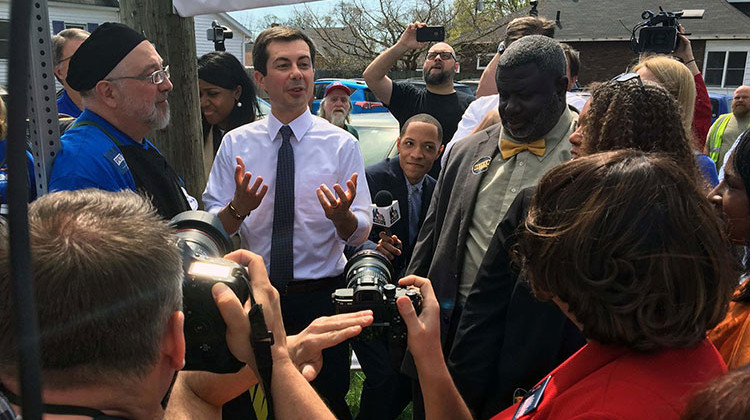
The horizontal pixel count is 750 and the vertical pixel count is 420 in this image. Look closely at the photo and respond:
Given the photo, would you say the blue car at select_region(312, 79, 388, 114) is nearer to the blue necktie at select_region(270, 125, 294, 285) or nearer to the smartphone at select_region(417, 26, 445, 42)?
the smartphone at select_region(417, 26, 445, 42)

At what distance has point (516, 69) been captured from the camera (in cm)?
228

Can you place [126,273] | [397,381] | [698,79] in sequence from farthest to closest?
1. [698,79]
2. [397,381]
3. [126,273]

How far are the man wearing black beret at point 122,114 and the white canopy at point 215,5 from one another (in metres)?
0.57

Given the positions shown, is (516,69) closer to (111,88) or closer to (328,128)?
(328,128)

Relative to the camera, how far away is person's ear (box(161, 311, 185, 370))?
1016 mm

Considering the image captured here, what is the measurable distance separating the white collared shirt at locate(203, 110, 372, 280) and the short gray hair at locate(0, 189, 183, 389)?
6.24 feet

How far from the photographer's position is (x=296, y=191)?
2.93 metres

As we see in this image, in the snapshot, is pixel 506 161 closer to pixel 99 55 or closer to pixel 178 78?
pixel 99 55

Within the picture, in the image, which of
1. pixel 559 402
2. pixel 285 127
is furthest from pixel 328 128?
pixel 559 402

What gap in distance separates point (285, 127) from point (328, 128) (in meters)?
0.23

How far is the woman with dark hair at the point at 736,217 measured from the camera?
152 cm

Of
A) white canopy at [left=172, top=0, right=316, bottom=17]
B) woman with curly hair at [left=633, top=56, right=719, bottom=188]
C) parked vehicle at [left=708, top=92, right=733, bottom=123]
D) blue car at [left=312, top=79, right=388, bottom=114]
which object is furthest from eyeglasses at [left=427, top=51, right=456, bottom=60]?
parked vehicle at [left=708, top=92, right=733, bottom=123]

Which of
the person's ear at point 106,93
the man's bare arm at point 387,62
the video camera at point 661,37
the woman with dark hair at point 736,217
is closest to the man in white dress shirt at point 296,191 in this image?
the person's ear at point 106,93

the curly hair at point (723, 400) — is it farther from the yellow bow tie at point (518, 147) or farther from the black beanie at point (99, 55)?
the black beanie at point (99, 55)
